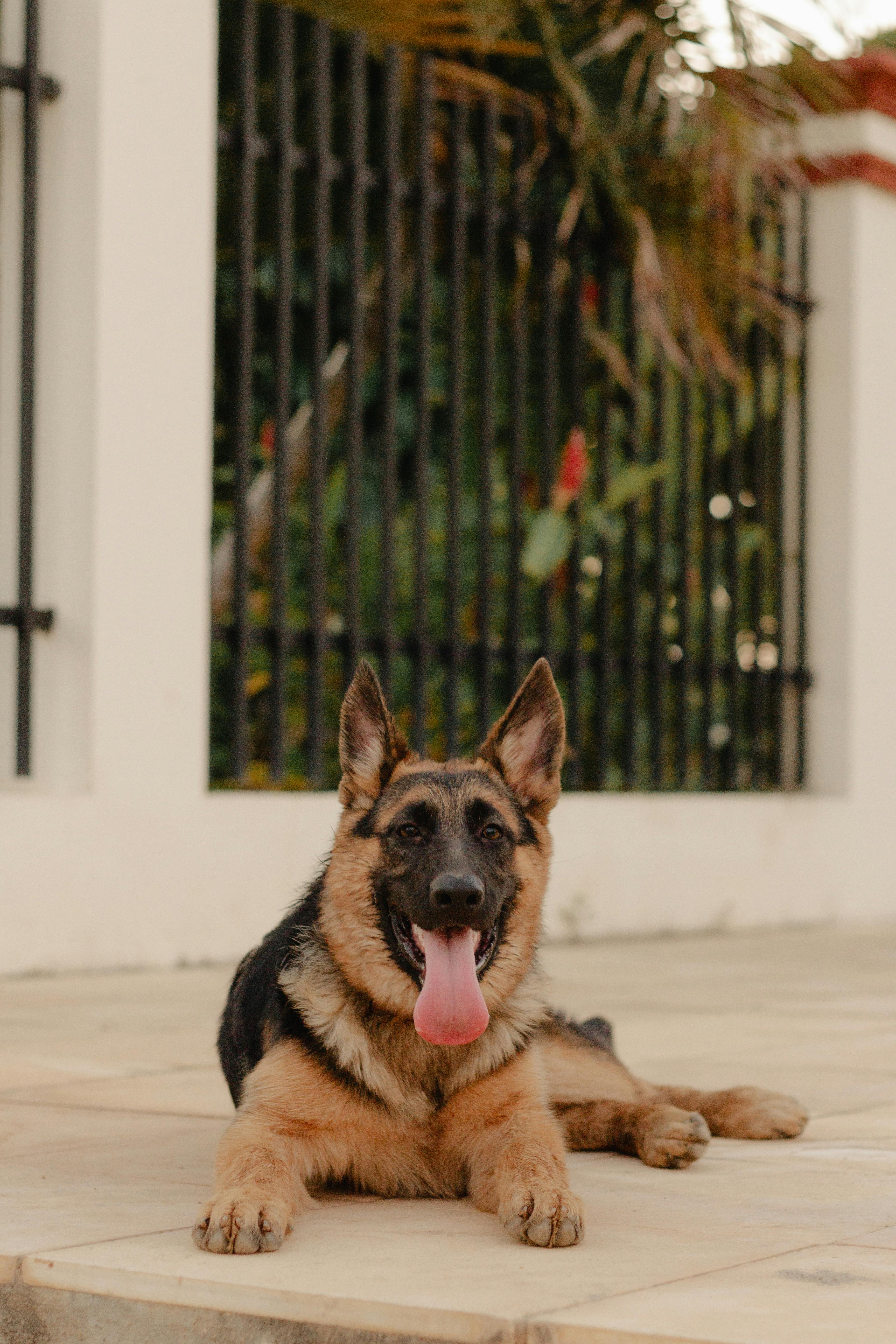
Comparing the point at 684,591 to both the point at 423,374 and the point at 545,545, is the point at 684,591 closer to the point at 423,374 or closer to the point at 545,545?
the point at 545,545

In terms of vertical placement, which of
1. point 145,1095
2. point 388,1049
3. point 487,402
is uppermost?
point 487,402

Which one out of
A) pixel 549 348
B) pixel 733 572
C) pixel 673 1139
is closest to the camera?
pixel 673 1139

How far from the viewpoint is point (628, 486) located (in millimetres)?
10898

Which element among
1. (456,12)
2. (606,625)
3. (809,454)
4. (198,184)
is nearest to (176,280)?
(198,184)

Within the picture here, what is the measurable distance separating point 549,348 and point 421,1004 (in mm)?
7457

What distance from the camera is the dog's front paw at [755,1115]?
421 centimetres

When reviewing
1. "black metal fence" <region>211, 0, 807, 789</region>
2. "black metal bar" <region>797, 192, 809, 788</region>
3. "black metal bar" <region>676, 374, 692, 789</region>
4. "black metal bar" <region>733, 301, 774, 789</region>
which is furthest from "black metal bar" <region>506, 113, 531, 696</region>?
"black metal bar" <region>797, 192, 809, 788</region>

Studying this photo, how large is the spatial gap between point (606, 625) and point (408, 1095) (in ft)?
23.9

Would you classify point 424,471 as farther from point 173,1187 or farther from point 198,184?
point 173,1187

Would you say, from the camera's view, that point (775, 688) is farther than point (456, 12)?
Yes

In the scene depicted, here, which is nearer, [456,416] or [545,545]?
[456,416]

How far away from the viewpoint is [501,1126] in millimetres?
3562

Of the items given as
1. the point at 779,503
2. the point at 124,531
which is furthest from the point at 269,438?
the point at 779,503

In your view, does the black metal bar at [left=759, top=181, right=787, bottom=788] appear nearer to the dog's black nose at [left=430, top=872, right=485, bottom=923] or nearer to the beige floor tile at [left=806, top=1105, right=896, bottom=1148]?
the beige floor tile at [left=806, top=1105, right=896, bottom=1148]
